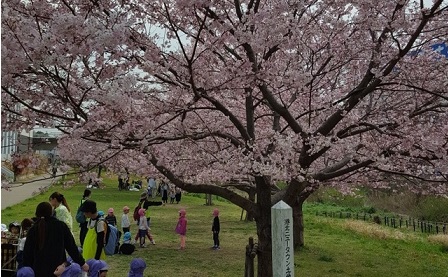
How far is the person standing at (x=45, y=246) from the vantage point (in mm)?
4375

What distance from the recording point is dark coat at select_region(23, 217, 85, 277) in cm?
438

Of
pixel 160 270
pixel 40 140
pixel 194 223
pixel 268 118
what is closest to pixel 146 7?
pixel 40 140

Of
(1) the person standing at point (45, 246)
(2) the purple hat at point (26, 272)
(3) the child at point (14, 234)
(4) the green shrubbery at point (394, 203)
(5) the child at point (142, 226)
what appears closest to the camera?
(2) the purple hat at point (26, 272)

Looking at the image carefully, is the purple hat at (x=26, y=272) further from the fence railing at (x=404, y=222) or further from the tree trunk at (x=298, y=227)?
the fence railing at (x=404, y=222)

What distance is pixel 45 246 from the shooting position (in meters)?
4.38

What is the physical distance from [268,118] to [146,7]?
4.47 metres

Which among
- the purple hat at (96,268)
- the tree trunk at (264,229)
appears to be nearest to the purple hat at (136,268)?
the purple hat at (96,268)

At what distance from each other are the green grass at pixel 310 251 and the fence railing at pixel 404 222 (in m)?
1.44

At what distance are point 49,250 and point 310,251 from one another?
29.0ft

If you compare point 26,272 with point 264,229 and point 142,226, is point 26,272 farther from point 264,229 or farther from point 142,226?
point 142,226

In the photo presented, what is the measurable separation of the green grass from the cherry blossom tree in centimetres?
319

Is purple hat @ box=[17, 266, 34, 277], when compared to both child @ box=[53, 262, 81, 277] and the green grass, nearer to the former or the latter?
child @ box=[53, 262, 81, 277]

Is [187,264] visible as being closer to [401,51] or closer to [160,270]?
[160,270]

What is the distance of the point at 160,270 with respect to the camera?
352 inches
